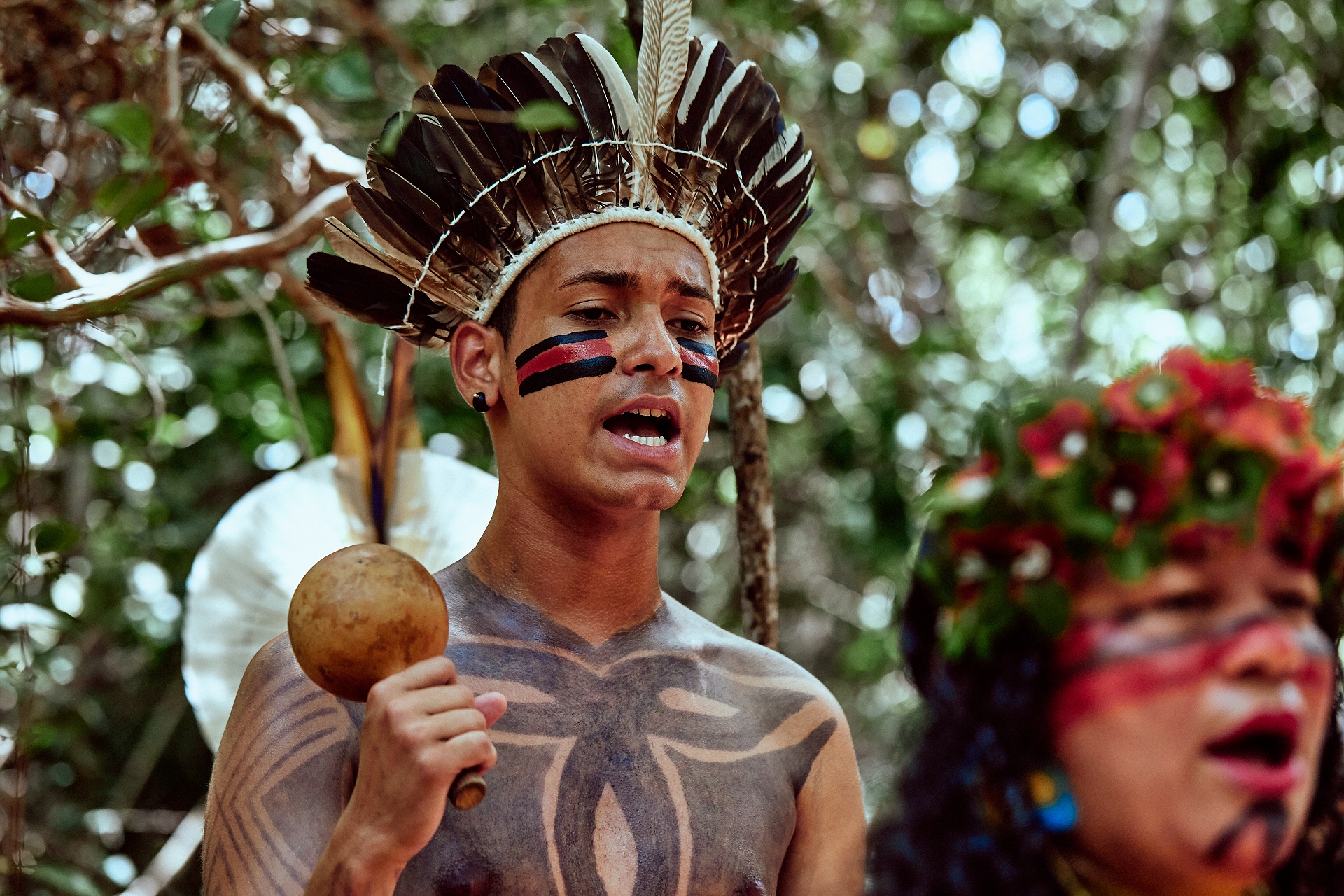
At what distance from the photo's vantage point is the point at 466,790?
197 cm

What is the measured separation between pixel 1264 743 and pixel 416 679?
1.17 m

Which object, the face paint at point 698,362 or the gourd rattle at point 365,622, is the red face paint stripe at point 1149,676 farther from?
the face paint at point 698,362

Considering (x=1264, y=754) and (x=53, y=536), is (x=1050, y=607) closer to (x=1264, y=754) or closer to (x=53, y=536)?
(x=1264, y=754)

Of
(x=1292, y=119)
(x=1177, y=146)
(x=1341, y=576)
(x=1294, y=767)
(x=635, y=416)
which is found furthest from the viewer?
(x=1177, y=146)

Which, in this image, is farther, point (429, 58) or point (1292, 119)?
point (1292, 119)

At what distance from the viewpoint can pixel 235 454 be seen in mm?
5480

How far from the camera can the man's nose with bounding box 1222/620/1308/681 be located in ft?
4.70

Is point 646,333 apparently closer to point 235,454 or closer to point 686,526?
point 235,454

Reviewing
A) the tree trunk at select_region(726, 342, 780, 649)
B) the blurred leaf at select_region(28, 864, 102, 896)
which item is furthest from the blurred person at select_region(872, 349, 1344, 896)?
the blurred leaf at select_region(28, 864, 102, 896)

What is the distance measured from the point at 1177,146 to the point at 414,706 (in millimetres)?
6459

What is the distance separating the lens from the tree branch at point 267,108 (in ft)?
12.1

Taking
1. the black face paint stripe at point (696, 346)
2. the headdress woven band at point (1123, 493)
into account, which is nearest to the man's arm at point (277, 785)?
the black face paint stripe at point (696, 346)

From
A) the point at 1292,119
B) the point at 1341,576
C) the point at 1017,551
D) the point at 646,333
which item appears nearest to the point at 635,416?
the point at 646,333

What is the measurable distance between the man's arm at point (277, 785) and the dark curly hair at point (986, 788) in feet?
3.67
